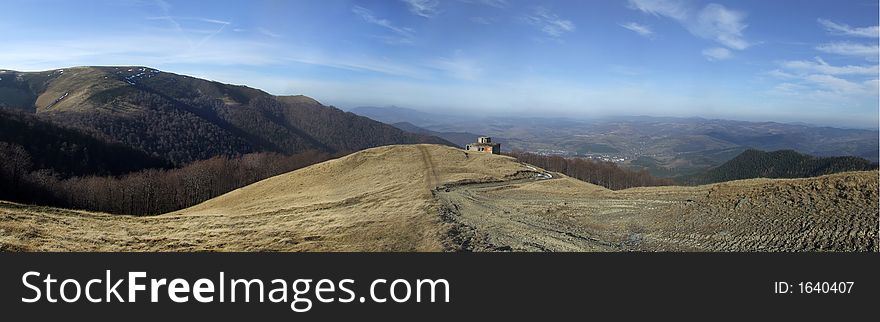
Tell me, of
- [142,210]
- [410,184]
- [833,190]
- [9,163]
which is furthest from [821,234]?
[9,163]

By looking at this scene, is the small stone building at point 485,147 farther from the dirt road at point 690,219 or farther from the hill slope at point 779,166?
the hill slope at point 779,166

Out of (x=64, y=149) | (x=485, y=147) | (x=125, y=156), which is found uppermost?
(x=485, y=147)

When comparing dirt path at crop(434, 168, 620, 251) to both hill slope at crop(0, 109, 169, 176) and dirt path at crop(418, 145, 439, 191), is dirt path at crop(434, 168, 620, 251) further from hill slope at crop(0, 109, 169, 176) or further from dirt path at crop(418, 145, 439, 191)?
hill slope at crop(0, 109, 169, 176)

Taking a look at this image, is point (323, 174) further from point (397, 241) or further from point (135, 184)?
point (135, 184)

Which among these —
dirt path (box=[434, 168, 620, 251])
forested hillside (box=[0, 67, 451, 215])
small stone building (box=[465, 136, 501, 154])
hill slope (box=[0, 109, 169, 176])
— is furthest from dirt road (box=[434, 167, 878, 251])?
hill slope (box=[0, 109, 169, 176])

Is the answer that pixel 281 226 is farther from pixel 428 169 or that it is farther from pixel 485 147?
pixel 485 147

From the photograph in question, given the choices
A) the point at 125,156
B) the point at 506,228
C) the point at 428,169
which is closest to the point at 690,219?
the point at 506,228

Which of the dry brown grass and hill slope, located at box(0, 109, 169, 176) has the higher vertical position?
the dry brown grass
